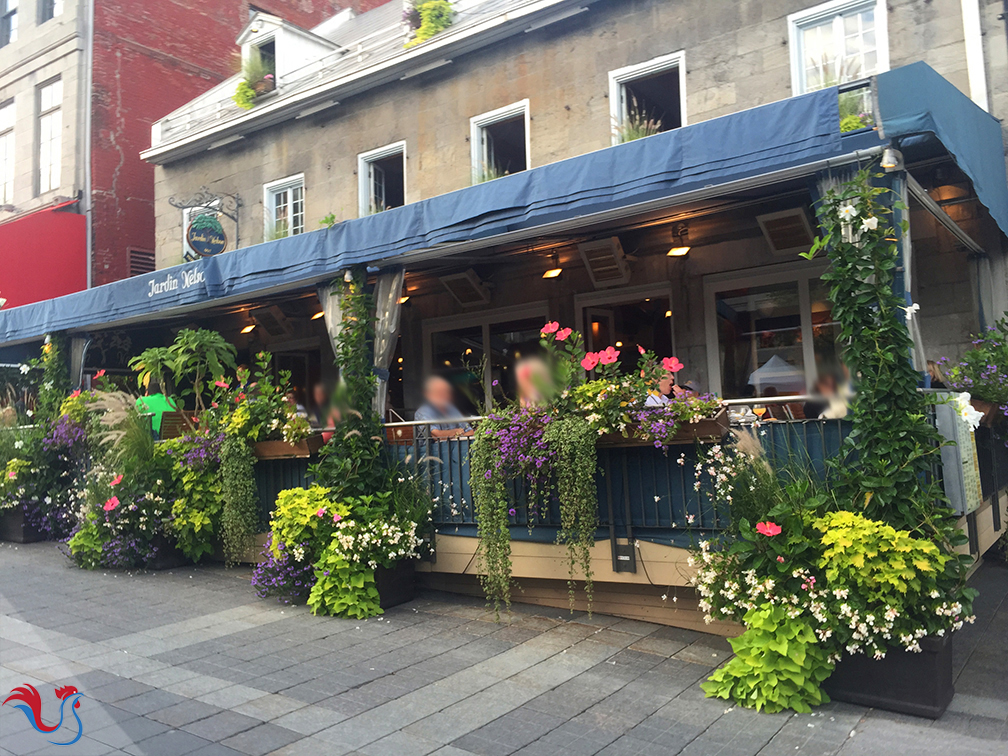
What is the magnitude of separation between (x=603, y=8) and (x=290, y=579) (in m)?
8.56

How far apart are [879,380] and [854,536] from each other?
0.97 metres

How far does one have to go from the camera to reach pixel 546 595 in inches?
280

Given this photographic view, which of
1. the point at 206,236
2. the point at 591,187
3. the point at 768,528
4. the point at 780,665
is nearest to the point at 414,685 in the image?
the point at 780,665

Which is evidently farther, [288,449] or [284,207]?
[284,207]

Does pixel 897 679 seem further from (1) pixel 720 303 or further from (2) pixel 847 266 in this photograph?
(1) pixel 720 303

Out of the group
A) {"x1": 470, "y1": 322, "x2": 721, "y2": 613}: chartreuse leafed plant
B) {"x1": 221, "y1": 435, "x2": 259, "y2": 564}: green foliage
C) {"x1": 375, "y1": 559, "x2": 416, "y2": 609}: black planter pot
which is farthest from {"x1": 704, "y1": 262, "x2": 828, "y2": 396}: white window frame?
{"x1": 221, "y1": 435, "x2": 259, "y2": 564}: green foliage

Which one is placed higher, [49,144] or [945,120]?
[49,144]

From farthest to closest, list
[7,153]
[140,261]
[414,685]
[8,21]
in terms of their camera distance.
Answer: [8,21] < [7,153] < [140,261] < [414,685]

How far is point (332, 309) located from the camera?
8164 millimetres

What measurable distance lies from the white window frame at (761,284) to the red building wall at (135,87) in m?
12.7

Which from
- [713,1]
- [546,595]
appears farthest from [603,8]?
[546,595]

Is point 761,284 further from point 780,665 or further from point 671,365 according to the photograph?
point 780,665

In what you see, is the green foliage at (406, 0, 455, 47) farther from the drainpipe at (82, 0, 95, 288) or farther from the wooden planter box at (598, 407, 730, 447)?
the drainpipe at (82, 0, 95, 288)

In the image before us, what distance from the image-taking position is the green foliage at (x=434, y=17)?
12.6 metres
